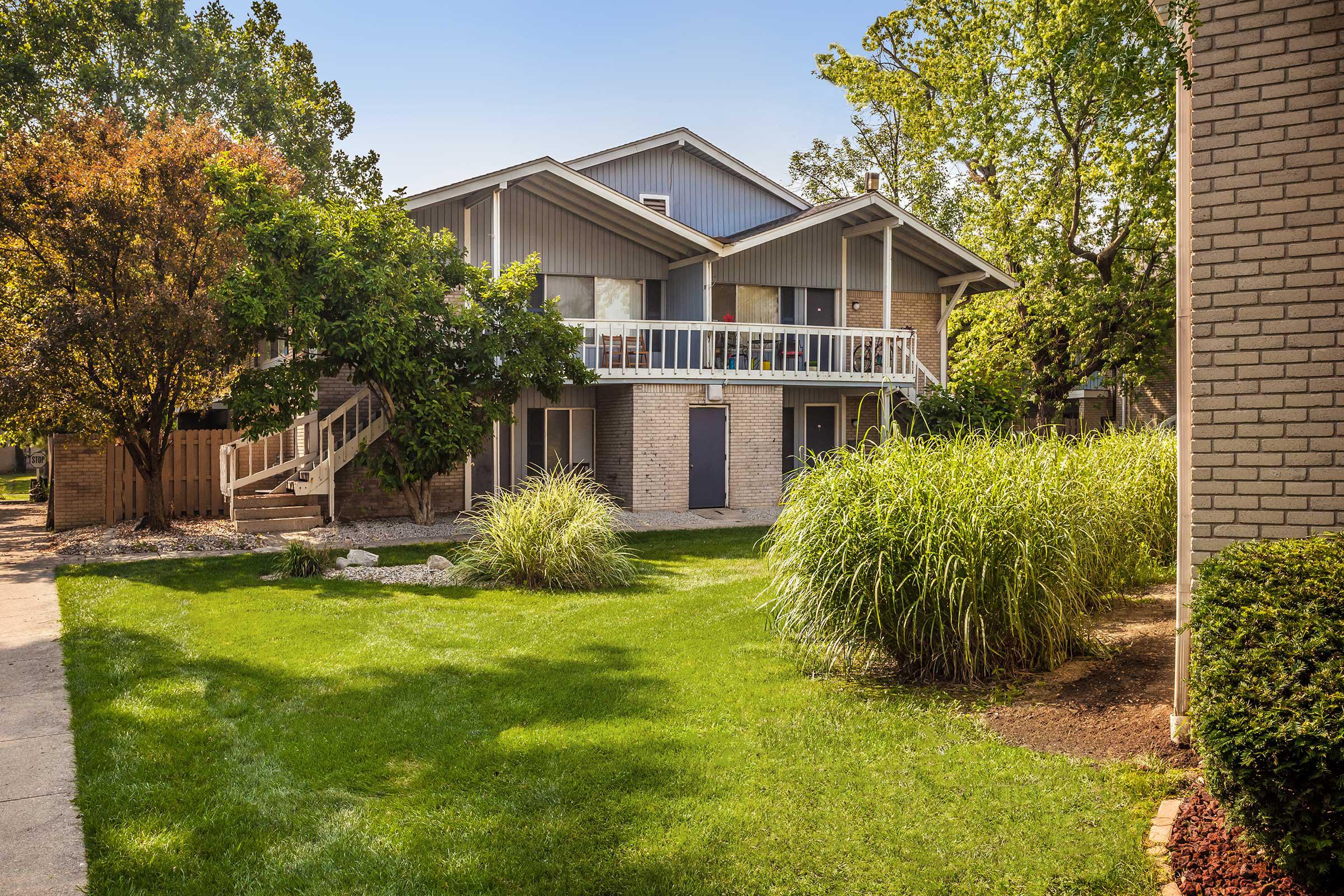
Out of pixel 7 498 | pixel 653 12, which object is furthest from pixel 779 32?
pixel 7 498

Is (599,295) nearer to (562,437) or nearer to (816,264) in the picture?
(562,437)

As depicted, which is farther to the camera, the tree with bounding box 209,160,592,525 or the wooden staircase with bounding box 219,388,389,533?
the wooden staircase with bounding box 219,388,389,533

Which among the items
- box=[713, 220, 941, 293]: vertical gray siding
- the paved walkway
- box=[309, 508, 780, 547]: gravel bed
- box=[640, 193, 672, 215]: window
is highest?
box=[640, 193, 672, 215]: window

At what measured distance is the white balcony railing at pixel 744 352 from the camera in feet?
60.9

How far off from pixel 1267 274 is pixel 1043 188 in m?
21.2

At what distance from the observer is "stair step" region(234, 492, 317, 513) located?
16.2m

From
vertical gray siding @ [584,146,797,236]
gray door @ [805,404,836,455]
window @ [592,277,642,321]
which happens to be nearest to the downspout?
window @ [592,277,642,321]

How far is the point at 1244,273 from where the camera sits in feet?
15.8

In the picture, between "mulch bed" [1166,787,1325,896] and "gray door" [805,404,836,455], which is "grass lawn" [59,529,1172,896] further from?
"gray door" [805,404,836,455]

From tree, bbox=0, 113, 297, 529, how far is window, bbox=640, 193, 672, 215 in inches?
380

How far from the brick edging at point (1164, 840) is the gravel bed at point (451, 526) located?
32.2 ft

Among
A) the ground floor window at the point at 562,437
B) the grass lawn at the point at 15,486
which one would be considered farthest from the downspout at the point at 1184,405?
the grass lawn at the point at 15,486

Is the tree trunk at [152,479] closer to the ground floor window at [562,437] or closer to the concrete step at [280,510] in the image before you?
the concrete step at [280,510]

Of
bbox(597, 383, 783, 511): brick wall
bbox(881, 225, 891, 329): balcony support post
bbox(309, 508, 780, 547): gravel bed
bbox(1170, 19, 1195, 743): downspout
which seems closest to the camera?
bbox(1170, 19, 1195, 743): downspout
